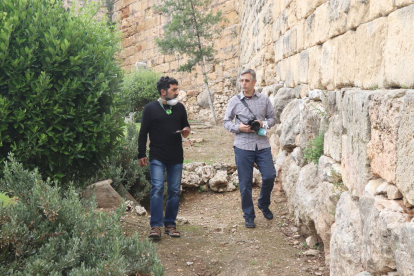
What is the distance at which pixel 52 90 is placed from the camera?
3973mm

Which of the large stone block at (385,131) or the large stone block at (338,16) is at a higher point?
the large stone block at (338,16)

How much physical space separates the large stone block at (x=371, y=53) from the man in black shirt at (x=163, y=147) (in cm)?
211

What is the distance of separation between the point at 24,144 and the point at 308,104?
2.85m

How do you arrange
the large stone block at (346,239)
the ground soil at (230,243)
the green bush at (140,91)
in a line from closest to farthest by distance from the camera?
the large stone block at (346,239)
the ground soil at (230,243)
the green bush at (140,91)

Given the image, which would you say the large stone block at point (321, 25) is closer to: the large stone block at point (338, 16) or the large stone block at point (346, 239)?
the large stone block at point (338, 16)

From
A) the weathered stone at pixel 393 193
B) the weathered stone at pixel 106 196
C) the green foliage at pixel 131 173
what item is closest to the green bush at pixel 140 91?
the green foliage at pixel 131 173

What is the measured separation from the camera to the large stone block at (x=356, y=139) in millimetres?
2820

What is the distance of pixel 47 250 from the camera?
105 inches

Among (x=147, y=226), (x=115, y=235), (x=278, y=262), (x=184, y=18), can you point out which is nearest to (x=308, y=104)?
(x=278, y=262)

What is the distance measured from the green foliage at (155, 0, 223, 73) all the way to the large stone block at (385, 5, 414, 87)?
10.8m

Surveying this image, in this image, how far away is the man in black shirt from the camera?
4.62 m

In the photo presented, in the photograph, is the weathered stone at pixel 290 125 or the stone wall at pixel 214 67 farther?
the stone wall at pixel 214 67

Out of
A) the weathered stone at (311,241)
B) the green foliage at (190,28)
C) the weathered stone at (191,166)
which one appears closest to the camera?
the weathered stone at (311,241)

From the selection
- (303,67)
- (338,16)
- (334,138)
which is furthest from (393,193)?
(303,67)
